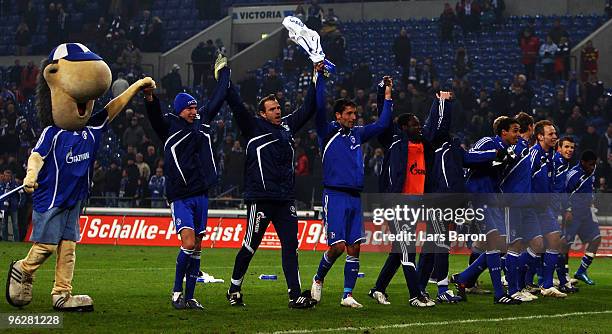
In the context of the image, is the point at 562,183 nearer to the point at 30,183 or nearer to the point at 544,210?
the point at 544,210

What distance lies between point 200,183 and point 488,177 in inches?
154

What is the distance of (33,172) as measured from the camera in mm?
12758

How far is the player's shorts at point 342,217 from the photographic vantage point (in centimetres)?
1448

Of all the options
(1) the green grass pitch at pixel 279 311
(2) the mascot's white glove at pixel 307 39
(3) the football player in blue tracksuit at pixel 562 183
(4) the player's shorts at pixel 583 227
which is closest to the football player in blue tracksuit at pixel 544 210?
(3) the football player in blue tracksuit at pixel 562 183

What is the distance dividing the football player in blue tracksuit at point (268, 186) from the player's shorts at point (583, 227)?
644 cm

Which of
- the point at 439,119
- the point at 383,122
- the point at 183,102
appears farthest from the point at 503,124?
the point at 183,102

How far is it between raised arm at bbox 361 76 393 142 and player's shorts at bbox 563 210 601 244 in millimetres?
5379

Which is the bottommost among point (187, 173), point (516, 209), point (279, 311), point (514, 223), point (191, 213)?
point (279, 311)

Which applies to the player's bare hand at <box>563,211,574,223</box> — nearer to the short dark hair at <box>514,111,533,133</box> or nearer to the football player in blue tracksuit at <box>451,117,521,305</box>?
the short dark hair at <box>514,111,533,133</box>

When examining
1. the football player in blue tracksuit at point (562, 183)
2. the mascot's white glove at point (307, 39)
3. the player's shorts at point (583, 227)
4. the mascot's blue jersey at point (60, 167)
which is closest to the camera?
the mascot's blue jersey at point (60, 167)

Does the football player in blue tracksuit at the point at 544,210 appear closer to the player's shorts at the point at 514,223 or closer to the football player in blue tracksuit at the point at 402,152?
the player's shorts at the point at 514,223

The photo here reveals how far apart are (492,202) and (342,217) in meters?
2.29

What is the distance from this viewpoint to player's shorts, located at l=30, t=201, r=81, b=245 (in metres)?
13.0

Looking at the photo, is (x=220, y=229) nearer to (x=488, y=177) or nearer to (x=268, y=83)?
(x=268, y=83)
